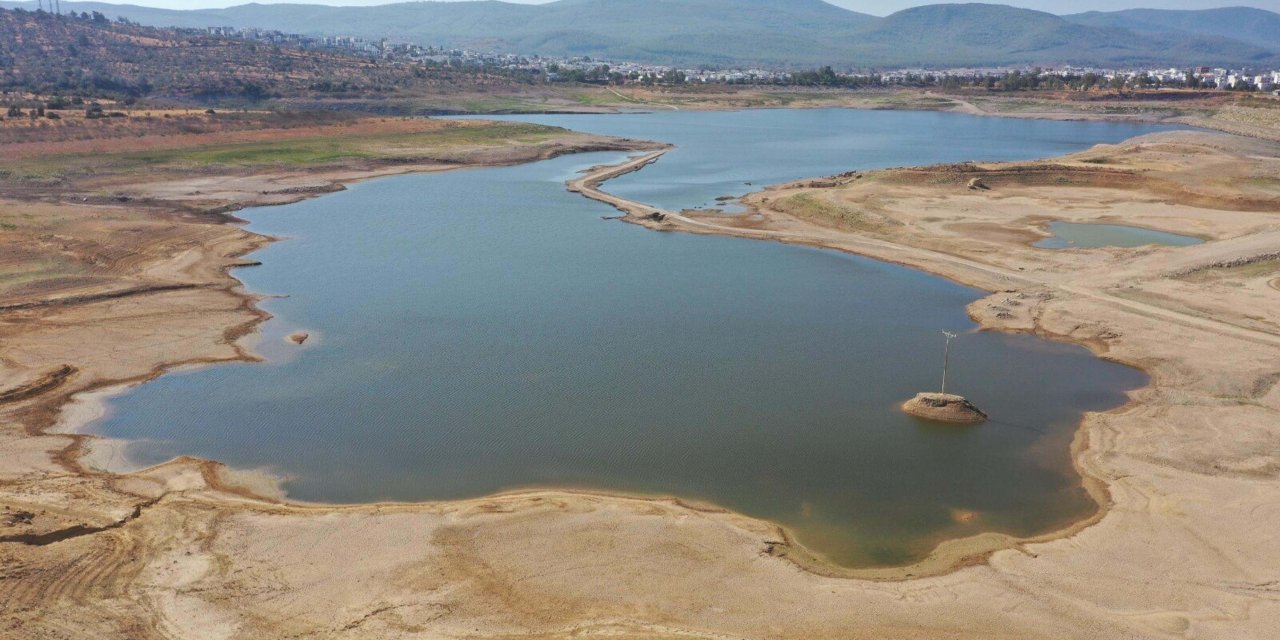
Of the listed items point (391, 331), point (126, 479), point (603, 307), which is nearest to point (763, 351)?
point (603, 307)

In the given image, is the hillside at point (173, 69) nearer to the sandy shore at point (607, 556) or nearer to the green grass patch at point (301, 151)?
the green grass patch at point (301, 151)

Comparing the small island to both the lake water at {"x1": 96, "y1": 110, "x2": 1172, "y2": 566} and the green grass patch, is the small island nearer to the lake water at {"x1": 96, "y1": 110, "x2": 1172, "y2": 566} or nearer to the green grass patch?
the lake water at {"x1": 96, "y1": 110, "x2": 1172, "y2": 566}

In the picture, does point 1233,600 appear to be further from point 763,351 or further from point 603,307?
point 603,307

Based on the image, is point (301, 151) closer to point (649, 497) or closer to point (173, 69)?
point (649, 497)

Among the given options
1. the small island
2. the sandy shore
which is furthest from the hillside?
the small island

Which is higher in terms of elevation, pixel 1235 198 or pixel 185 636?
pixel 1235 198
